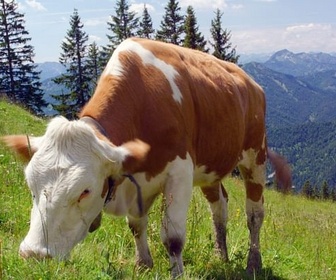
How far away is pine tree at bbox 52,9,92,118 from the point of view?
5219 cm

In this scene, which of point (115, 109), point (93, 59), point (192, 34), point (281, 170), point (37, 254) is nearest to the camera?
point (37, 254)

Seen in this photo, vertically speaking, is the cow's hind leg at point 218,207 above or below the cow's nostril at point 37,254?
below

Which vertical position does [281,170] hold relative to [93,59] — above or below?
above

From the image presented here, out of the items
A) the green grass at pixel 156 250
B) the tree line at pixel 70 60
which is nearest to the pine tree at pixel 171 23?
the tree line at pixel 70 60

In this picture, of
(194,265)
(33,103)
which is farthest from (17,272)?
(33,103)

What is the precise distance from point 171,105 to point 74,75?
51136 millimetres

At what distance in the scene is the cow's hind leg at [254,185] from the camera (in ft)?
23.8

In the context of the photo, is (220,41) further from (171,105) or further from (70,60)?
(171,105)

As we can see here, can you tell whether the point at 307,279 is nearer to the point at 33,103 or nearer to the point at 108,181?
the point at 108,181

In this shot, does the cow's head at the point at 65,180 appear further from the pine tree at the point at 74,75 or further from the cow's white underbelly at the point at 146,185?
the pine tree at the point at 74,75

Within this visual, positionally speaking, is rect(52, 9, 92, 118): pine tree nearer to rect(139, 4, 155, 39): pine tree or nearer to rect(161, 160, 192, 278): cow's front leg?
rect(139, 4, 155, 39): pine tree

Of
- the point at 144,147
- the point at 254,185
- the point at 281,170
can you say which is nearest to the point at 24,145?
the point at 144,147

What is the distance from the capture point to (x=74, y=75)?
54875 millimetres

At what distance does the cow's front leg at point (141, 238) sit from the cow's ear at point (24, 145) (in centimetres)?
167
